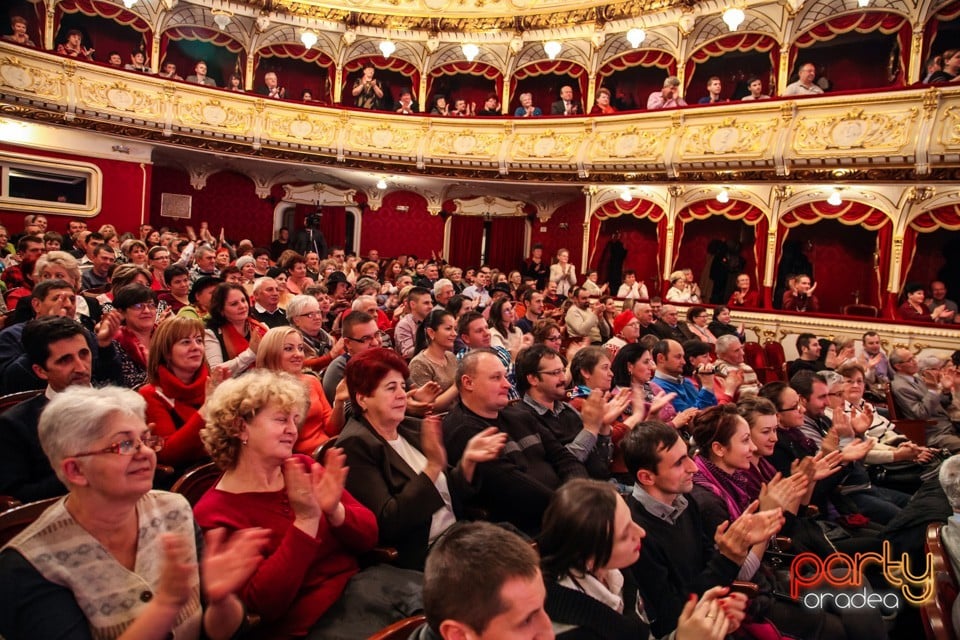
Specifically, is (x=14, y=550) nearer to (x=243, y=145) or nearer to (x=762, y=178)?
(x=762, y=178)

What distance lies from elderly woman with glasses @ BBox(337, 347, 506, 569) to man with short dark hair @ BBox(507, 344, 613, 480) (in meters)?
0.48

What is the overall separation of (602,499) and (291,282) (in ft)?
14.2

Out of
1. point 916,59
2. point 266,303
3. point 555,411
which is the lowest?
point 555,411

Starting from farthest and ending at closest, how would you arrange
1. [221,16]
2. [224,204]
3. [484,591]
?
1. [224,204]
2. [221,16]
3. [484,591]

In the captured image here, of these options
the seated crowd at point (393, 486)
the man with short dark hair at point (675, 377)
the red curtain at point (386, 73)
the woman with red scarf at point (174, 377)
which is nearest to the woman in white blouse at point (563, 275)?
the red curtain at point (386, 73)

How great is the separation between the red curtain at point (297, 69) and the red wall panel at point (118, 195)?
11.3 ft

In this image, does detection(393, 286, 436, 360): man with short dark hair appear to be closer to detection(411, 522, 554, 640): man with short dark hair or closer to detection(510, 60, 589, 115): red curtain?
detection(411, 522, 554, 640): man with short dark hair

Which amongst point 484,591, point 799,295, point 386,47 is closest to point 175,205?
point 386,47

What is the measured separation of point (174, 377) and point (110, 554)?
3.91 feet

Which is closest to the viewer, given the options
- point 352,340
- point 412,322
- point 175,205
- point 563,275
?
point 352,340

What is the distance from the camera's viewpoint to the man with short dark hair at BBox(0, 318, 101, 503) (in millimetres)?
1849

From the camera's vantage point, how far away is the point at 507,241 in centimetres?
1305

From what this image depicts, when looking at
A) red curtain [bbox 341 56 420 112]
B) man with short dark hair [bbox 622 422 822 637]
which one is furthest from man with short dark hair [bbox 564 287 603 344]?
red curtain [bbox 341 56 420 112]

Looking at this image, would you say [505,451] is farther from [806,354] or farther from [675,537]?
[806,354]
